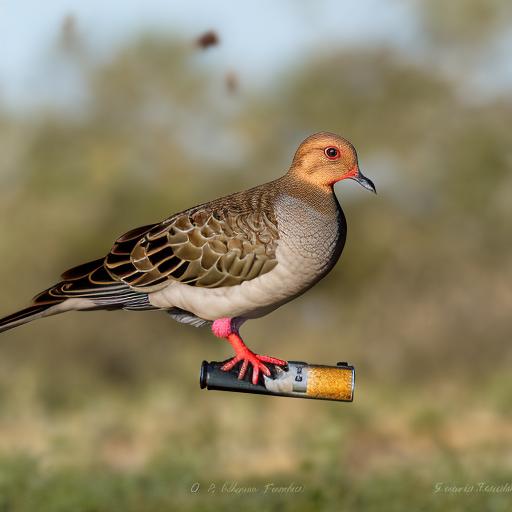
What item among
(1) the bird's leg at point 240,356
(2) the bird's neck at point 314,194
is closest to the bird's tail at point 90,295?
(1) the bird's leg at point 240,356

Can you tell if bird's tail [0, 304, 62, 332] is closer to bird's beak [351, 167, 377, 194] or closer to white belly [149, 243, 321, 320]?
white belly [149, 243, 321, 320]

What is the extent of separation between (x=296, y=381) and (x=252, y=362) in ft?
0.63

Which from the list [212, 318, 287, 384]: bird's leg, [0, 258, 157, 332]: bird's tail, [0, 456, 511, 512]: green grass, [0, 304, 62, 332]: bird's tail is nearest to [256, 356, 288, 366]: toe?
[212, 318, 287, 384]: bird's leg

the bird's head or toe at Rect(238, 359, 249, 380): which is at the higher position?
the bird's head

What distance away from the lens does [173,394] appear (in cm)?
1491

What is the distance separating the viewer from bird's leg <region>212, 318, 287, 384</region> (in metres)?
2.81

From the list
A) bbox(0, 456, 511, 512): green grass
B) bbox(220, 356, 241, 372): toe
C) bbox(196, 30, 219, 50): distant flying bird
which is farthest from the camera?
bbox(0, 456, 511, 512): green grass

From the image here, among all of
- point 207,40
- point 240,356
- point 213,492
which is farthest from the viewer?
point 213,492

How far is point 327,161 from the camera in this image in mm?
2668

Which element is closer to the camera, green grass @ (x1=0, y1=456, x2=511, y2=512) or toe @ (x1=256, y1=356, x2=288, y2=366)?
toe @ (x1=256, y1=356, x2=288, y2=366)

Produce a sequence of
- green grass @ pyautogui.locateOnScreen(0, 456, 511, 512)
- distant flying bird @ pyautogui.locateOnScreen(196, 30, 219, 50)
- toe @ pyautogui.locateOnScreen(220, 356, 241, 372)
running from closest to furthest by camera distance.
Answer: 1. distant flying bird @ pyautogui.locateOnScreen(196, 30, 219, 50)
2. toe @ pyautogui.locateOnScreen(220, 356, 241, 372)
3. green grass @ pyautogui.locateOnScreen(0, 456, 511, 512)

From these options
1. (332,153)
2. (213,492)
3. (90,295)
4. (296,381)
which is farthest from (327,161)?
(213,492)

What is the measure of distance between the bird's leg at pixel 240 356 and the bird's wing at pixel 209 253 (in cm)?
12

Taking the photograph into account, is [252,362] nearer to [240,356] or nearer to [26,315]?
[240,356]
